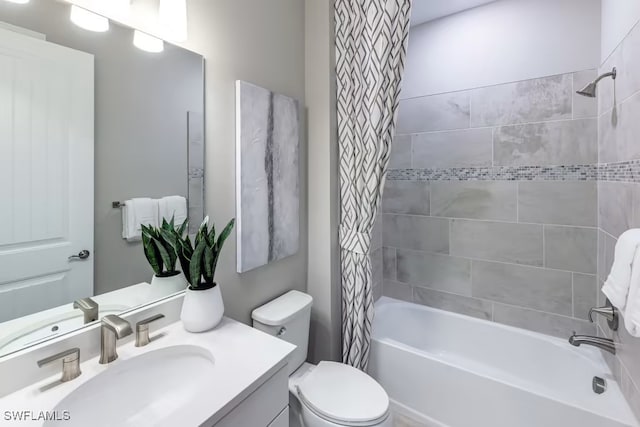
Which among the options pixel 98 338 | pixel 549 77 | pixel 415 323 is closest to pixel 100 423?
pixel 98 338

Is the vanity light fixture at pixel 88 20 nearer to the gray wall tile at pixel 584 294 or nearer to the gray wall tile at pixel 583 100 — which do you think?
the gray wall tile at pixel 583 100

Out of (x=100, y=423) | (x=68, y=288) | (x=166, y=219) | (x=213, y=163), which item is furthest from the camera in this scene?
(x=213, y=163)

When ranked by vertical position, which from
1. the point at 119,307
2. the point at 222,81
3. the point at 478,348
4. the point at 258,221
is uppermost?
the point at 222,81

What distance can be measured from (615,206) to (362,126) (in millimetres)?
1363

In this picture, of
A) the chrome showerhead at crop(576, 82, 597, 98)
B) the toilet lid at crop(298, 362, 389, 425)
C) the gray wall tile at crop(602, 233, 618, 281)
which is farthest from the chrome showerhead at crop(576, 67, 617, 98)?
the toilet lid at crop(298, 362, 389, 425)

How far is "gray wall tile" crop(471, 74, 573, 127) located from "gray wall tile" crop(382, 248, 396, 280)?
1.21 m

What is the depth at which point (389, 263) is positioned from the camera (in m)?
2.54

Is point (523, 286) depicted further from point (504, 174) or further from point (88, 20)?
point (88, 20)

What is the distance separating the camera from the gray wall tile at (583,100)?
5.72 feet

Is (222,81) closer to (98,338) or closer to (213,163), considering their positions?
(213,163)

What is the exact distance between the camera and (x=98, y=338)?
937mm

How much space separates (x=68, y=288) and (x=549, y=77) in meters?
2.73

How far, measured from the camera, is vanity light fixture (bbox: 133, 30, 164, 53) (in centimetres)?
104

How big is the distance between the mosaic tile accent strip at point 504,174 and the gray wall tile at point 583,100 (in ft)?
1.07
